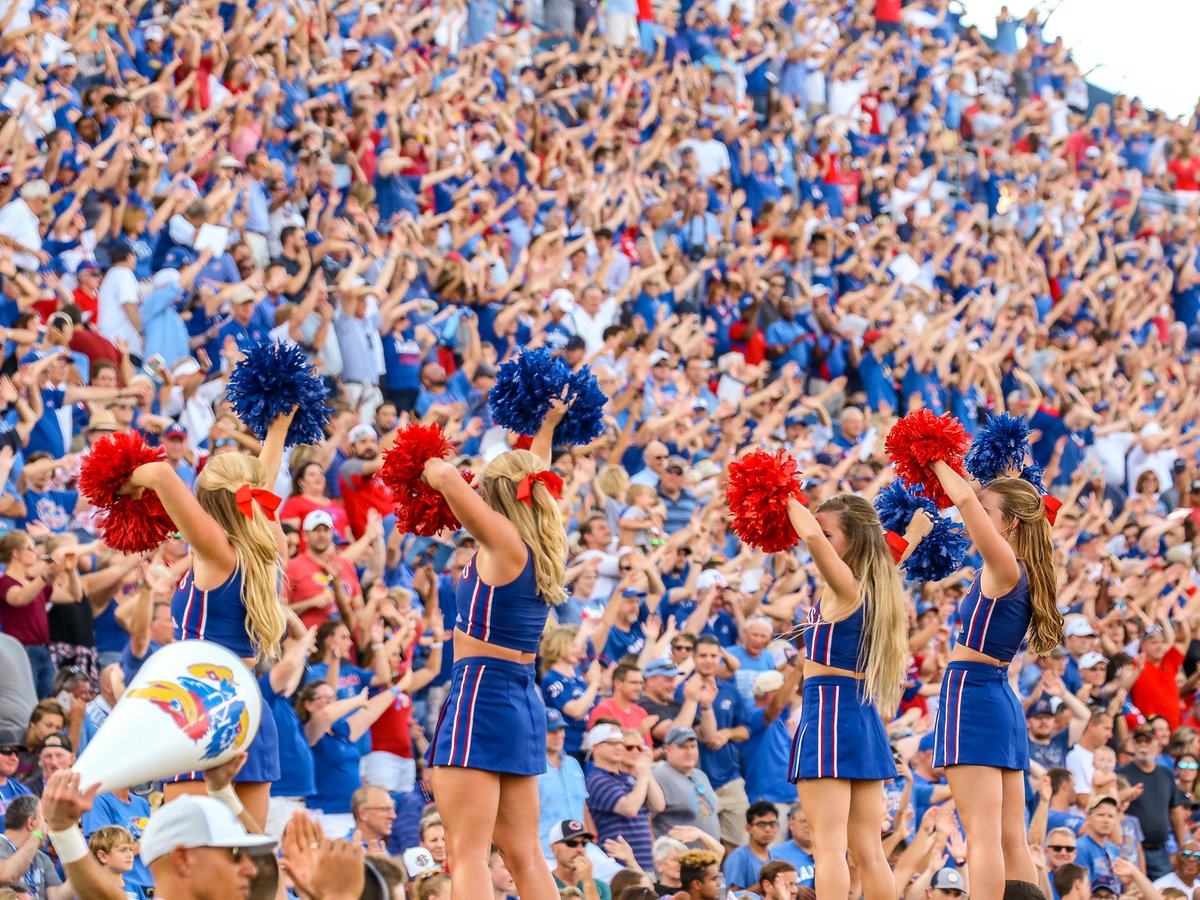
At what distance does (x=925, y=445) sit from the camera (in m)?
6.35

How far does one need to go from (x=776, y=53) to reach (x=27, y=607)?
47.8 ft

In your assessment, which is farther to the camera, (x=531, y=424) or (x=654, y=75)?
(x=654, y=75)

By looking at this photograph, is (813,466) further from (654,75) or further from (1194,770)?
(654,75)

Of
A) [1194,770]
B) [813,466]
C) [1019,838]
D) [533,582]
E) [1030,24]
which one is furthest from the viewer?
[1030,24]

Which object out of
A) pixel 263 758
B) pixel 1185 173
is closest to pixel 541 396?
pixel 263 758

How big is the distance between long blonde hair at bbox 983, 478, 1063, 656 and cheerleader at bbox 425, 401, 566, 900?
181cm

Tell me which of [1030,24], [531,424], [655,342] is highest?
[1030,24]

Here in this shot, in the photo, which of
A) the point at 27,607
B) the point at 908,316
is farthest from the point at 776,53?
the point at 27,607

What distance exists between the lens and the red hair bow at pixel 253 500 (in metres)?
5.62

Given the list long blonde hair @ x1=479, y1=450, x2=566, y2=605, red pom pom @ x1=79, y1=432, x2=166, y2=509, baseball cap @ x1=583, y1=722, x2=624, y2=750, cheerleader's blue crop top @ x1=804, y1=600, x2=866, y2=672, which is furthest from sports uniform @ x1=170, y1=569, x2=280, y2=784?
baseball cap @ x1=583, y1=722, x2=624, y2=750

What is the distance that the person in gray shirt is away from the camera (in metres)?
8.93

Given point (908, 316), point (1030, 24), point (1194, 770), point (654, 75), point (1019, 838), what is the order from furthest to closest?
1. point (1030, 24)
2. point (654, 75)
3. point (908, 316)
4. point (1194, 770)
5. point (1019, 838)

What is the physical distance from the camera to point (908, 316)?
1703cm

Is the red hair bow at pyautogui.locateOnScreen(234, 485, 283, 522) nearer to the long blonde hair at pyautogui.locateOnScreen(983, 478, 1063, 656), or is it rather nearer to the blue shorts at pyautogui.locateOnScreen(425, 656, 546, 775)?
the blue shorts at pyautogui.locateOnScreen(425, 656, 546, 775)
